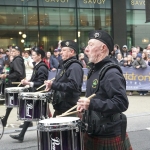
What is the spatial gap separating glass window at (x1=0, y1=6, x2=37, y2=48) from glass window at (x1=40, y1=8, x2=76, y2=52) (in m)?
0.50

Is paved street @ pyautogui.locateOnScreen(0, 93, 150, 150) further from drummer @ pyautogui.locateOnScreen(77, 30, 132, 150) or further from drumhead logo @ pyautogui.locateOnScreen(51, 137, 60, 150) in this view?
drumhead logo @ pyautogui.locateOnScreen(51, 137, 60, 150)

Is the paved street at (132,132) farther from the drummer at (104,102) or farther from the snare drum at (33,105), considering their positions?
the drummer at (104,102)

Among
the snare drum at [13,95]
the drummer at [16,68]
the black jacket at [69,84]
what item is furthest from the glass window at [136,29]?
the black jacket at [69,84]

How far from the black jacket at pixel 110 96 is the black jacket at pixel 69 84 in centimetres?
140

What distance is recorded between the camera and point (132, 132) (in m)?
7.04

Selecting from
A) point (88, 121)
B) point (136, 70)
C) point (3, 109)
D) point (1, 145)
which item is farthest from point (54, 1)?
point (88, 121)

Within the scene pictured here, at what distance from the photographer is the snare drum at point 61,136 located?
303 centimetres

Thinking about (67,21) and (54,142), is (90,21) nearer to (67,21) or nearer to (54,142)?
(67,21)

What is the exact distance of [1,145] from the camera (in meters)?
6.32

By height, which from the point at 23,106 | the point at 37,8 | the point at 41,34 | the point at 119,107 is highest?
the point at 37,8

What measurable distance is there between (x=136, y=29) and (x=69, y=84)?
1697 centimetres

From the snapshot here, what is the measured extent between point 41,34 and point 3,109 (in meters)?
9.22

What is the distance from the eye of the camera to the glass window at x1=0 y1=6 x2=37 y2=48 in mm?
18005

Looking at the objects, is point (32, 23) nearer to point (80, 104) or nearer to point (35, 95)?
point (35, 95)
